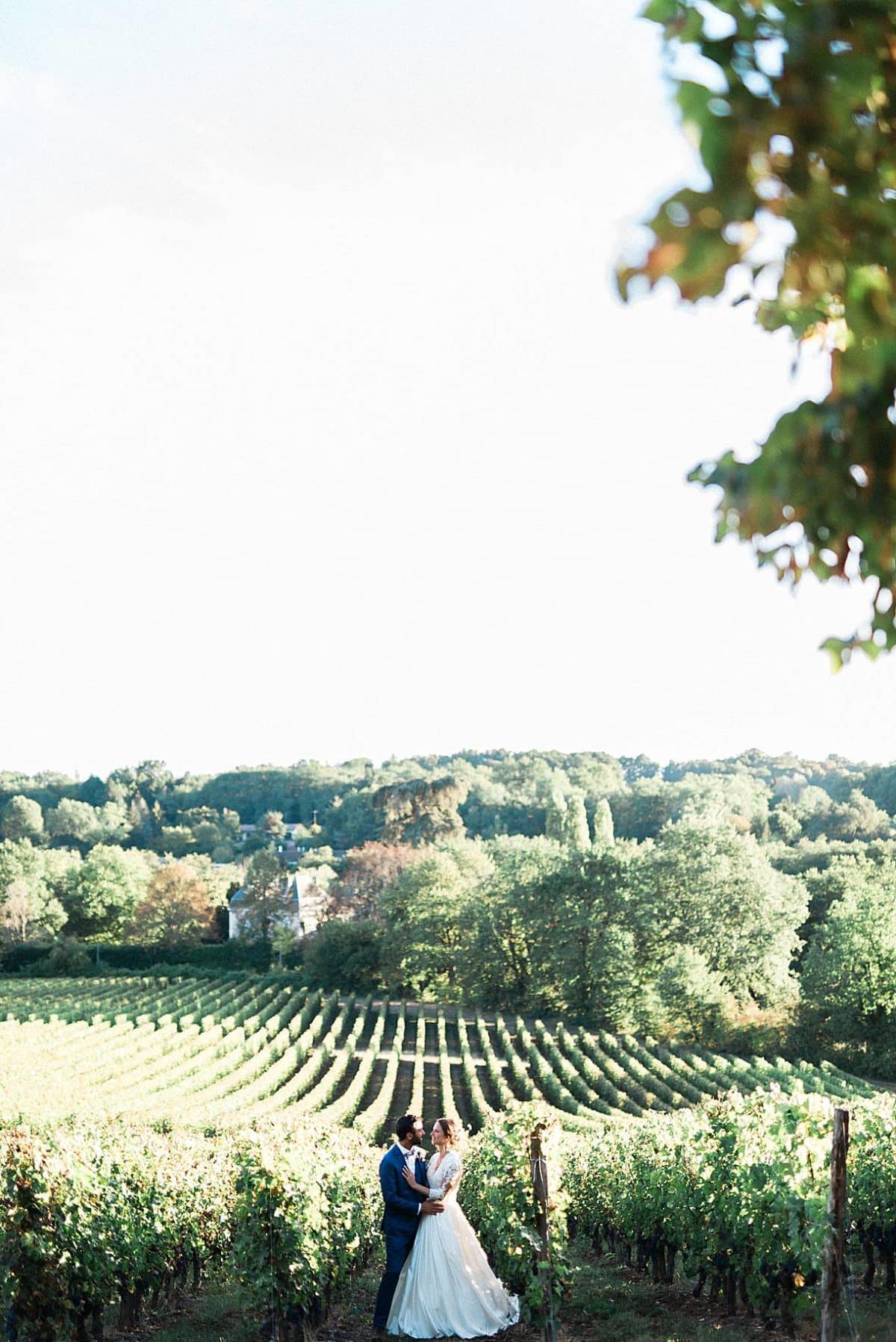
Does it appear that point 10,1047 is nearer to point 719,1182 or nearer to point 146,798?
point 719,1182

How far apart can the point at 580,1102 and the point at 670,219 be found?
3037 centimetres

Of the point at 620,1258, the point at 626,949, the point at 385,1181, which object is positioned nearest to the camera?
the point at 385,1181

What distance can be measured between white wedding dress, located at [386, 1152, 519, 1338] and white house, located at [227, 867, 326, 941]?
2193 inches

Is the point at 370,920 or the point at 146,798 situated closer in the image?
the point at 370,920

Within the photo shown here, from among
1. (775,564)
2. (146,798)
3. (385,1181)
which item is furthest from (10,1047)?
(146,798)

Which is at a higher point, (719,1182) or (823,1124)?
(823,1124)

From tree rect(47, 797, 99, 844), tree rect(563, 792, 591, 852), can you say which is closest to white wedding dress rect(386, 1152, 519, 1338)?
tree rect(563, 792, 591, 852)

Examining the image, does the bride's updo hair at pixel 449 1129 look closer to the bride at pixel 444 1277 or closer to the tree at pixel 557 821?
the bride at pixel 444 1277

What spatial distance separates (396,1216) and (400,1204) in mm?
158

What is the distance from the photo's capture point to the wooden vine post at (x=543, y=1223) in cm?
725

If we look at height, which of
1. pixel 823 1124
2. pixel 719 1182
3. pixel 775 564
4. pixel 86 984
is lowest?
pixel 86 984

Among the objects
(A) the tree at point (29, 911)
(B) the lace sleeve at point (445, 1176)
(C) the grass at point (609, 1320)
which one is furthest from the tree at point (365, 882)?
(B) the lace sleeve at point (445, 1176)

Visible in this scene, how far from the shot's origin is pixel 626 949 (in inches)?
1639

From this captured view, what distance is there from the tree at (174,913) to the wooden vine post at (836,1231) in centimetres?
6040
